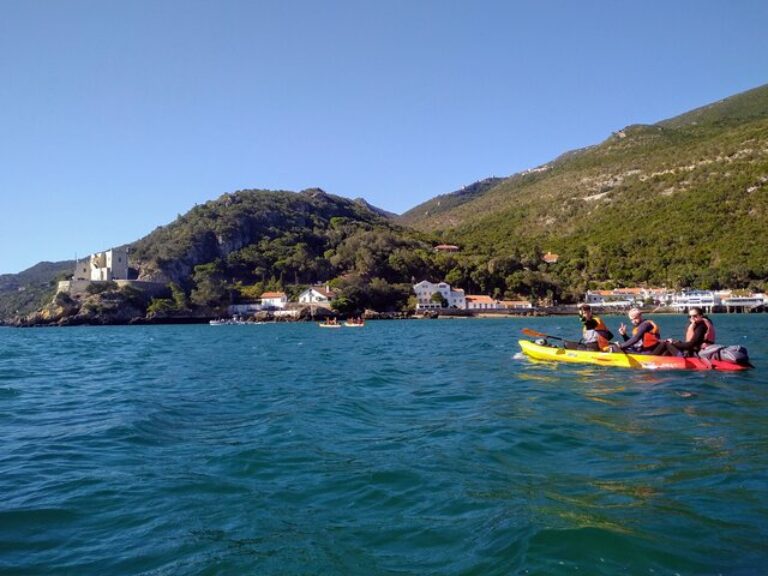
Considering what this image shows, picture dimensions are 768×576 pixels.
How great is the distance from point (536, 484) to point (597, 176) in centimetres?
16846

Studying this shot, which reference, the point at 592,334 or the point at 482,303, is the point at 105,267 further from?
the point at 592,334

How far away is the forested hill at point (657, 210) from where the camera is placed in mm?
107875

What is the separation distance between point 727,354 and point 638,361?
228 centimetres

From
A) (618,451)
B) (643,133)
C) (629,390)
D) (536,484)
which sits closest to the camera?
(536,484)

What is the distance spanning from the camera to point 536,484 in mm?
6617

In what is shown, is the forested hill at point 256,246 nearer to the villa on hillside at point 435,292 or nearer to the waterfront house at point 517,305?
the villa on hillside at point 435,292

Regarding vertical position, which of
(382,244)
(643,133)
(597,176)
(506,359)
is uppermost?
(643,133)

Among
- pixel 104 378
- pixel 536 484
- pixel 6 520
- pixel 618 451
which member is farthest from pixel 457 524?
pixel 104 378

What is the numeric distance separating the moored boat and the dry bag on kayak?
13 cm

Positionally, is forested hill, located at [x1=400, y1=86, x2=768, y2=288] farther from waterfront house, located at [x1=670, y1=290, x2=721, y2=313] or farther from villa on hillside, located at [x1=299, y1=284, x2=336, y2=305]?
villa on hillside, located at [x1=299, y1=284, x2=336, y2=305]

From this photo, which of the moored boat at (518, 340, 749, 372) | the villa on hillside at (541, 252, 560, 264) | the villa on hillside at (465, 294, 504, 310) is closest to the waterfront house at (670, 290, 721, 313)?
the villa on hillside at (465, 294, 504, 310)

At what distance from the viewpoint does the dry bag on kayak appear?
52.9 feet

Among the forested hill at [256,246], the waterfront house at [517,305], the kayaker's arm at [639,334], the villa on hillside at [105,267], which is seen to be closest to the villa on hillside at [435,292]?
the waterfront house at [517,305]

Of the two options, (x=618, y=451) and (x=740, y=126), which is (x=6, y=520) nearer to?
(x=618, y=451)
